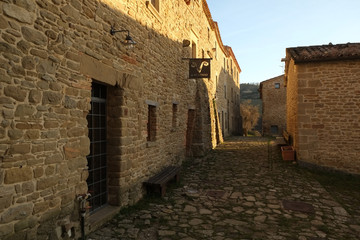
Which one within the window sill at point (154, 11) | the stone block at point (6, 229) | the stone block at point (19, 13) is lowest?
the stone block at point (6, 229)

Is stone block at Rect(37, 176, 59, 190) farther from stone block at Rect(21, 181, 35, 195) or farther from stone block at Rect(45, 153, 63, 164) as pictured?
stone block at Rect(45, 153, 63, 164)

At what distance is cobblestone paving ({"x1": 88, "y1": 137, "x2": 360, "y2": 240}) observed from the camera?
4.19 metres

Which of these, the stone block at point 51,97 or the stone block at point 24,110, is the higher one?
the stone block at point 51,97

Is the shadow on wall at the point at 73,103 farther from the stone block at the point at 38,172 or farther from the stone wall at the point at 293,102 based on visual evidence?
the stone wall at the point at 293,102

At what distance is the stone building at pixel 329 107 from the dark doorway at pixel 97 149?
24.3ft

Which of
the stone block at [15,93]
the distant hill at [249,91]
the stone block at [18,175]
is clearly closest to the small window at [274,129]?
the stone block at [18,175]

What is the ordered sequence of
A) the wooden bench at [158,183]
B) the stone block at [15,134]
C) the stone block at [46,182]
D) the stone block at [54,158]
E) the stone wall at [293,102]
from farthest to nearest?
the stone wall at [293,102]
the wooden bench at [158,183]
the stone block at [54,158]
the stone block at [46,182]
the stone block at [15,134]

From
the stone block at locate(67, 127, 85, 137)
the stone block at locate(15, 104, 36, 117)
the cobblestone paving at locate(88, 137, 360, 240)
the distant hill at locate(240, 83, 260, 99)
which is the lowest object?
the cobblestone paving at locate(88, 137, 360, 240)

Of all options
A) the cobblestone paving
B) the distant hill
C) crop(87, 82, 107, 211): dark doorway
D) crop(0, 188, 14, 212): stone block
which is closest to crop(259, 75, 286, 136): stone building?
the cobblestone paving

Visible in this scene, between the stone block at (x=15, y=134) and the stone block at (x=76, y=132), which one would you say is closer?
the stone block at (x=15, y=134)

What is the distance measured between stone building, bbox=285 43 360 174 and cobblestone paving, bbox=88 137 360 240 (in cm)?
167

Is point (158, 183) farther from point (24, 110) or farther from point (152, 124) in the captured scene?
point (24, 110)

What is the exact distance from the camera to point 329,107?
901cm

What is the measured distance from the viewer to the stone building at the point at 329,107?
873 centimetres
